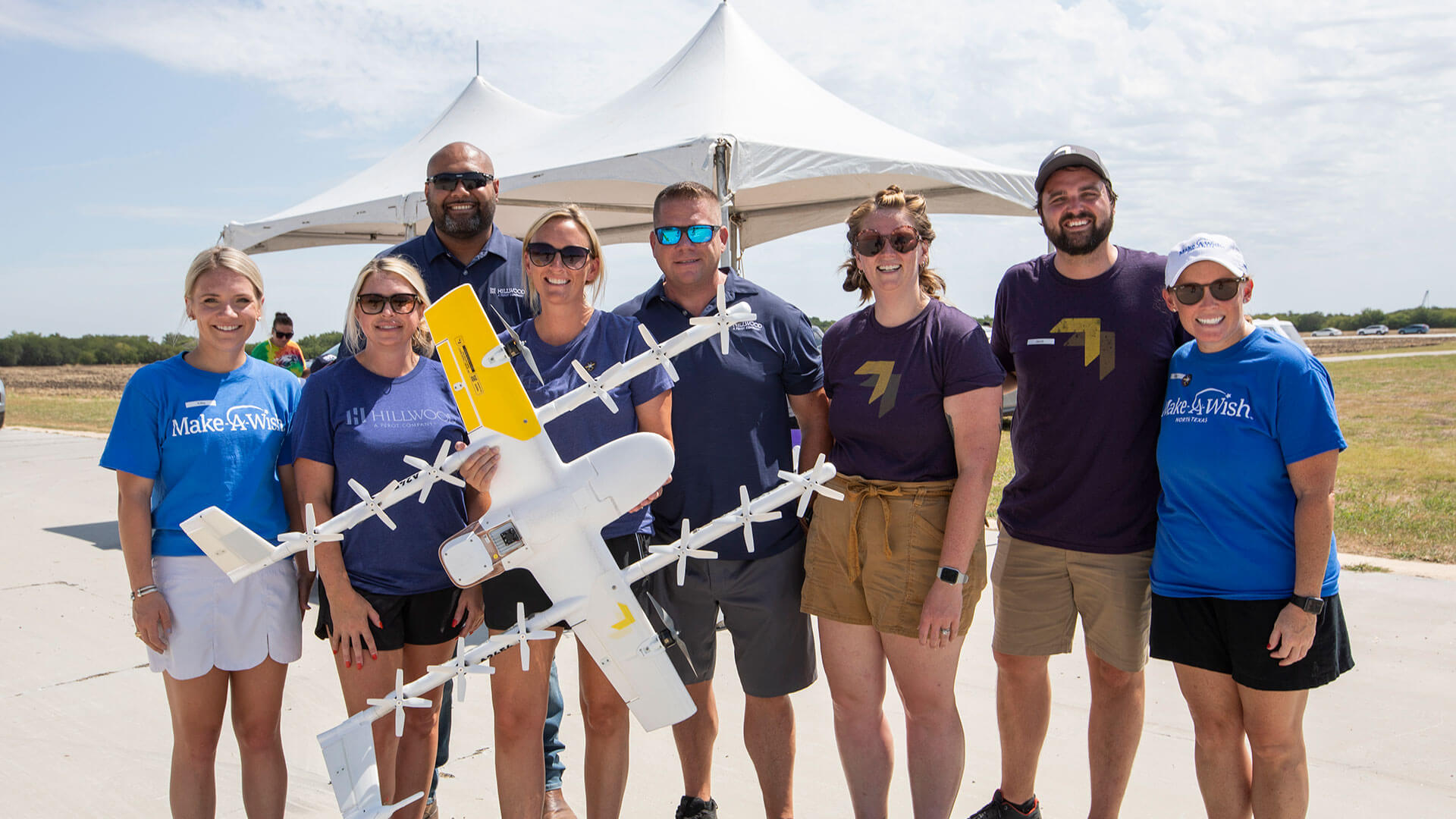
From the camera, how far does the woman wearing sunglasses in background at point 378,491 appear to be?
107 inches

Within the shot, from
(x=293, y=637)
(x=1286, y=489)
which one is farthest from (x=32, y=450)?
(x=1286, y=489)

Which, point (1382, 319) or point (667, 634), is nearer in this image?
point (667, 634)

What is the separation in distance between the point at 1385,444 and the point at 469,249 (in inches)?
571

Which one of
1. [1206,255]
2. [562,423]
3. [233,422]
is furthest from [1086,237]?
[233,422]

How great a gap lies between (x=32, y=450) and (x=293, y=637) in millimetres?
14961

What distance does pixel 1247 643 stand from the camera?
2.59m

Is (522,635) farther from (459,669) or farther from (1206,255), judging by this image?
(1206,255)

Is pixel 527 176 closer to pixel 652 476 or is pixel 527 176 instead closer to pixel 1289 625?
pixel 652 476

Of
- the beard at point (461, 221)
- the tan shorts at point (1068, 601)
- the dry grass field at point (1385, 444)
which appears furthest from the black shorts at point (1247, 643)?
the dry grass field at point (1385, 444)

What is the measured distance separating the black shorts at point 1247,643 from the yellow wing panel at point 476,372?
204 centimetres

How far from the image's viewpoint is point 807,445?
128 inches

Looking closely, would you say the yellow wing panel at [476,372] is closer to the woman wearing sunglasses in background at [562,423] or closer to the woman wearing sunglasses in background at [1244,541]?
the woman wearing sunglasses in background at [562,423]

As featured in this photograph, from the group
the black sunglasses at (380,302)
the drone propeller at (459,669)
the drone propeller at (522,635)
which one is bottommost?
the drone propeller at (459,669)

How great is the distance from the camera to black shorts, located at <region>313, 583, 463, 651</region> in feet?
9.20
